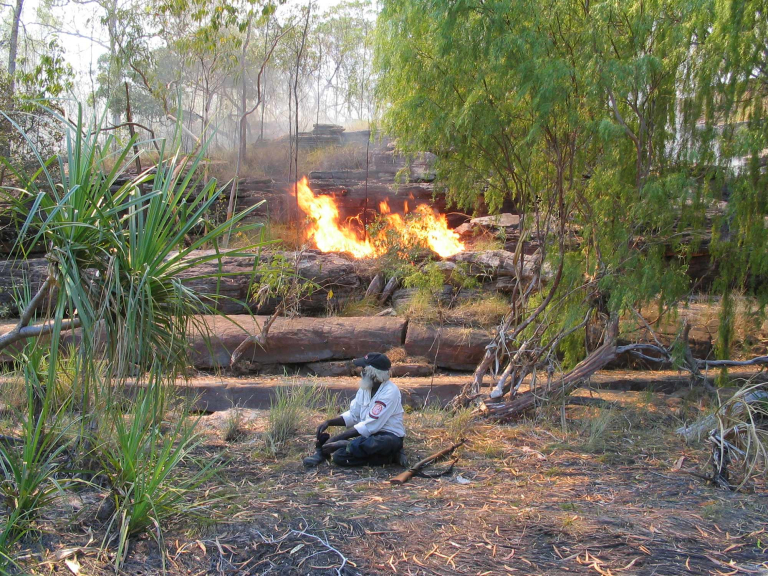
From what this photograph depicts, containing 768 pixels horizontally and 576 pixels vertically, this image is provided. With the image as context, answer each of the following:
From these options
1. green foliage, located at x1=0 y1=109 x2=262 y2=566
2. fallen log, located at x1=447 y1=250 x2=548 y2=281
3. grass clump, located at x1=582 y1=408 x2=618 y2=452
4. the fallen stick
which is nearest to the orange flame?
fallen log, located at x1=447 y1=250 x2=548 y2=281

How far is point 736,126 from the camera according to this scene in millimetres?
7785

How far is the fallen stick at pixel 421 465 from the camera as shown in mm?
5473

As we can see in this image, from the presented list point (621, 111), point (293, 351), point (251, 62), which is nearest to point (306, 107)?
point (251, 62)

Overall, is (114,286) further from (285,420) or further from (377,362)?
(285,420)

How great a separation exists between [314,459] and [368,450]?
1.63 ft

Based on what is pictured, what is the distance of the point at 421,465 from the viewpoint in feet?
19.1

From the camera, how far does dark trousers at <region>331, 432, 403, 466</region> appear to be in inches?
231

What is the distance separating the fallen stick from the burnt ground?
99mm

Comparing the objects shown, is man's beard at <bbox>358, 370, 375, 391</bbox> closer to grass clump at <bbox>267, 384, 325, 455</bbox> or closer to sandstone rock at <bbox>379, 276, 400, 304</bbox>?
grass clump at <bbox>267, 384, 325, 455</bbox>

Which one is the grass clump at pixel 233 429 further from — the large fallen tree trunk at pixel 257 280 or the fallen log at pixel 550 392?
the large fallen tree trunk at pixel 257 280

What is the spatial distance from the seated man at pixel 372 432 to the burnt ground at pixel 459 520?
13 centimetres

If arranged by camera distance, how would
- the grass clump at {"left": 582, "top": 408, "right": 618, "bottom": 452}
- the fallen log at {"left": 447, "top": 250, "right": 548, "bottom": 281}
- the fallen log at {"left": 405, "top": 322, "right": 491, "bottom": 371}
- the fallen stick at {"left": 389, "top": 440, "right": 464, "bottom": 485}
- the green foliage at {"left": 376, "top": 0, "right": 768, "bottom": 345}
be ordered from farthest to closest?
1. the fallen log at {"left": 447, "top": 250, "right": 548, "bottom": 281}
2. the fallen log at {"left": 405, "top": 322, "right": 491, "bottom": 371}
3. the green foliage at {"left": 376, "top": 0, "right": 768, "bottom": 345}
4. the grass clump at {"left": 582, "top": 408, "right": 618, "bottom": 452}
5. the fallen stick at {"left": 389, "top": 440, "right": 464, "bottom": 485}

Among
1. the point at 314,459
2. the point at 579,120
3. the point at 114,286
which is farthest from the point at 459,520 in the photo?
the point at 579,120

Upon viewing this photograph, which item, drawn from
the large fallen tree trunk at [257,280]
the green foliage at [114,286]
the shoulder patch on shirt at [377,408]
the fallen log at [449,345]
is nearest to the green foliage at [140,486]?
the green foliage at [114,286]
